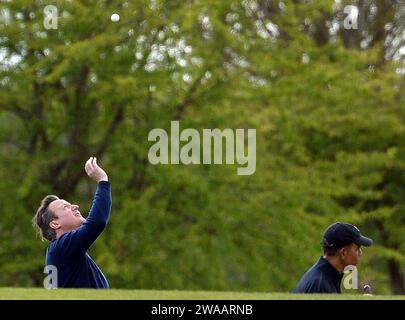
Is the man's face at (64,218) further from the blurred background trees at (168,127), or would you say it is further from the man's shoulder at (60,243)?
the blurred background trees at (168,127)

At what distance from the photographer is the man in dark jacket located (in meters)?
Result: 7.85

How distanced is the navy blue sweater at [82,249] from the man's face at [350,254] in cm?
173

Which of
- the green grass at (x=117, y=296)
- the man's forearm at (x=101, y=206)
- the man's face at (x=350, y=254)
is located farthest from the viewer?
the man's face at (x=350, y=254)

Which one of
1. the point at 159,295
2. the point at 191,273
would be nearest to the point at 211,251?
the point at 191,273

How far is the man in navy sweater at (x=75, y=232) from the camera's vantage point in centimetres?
709

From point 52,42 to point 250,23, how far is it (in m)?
4.50

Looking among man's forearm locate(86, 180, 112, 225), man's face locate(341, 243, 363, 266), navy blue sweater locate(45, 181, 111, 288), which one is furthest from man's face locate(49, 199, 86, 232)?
man's face locate(341, 243, 363, 266)

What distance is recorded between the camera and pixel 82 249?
716cm

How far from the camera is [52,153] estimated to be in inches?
863

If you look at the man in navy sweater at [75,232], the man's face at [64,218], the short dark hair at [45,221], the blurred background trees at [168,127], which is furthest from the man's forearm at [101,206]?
the blurred background trees at [168,127]

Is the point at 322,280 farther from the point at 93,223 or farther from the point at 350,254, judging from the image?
the point at 93,223

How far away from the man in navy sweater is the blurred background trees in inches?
480
